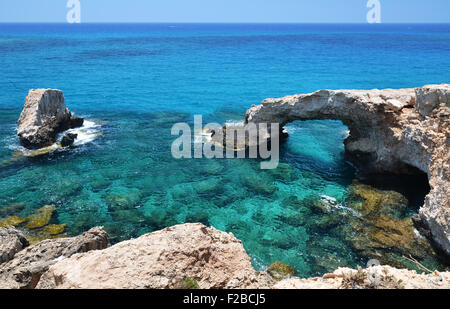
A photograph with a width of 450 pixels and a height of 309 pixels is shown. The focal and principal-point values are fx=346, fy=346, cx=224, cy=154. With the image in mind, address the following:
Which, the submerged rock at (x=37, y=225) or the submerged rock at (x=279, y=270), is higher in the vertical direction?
the submerged rock at (x=37, y=225)

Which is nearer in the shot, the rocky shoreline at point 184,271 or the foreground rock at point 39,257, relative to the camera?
the rocky shoreline at point 184,271

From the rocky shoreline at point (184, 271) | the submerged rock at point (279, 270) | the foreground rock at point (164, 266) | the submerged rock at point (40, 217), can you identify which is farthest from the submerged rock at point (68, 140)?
the foreground rock at point (164, 266)

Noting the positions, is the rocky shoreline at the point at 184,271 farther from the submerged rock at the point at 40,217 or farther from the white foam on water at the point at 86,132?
the white foam on water at the point at 86,132

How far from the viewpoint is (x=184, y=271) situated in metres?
7.25

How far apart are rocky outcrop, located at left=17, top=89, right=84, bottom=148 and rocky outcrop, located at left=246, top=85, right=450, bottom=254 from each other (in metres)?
15.3

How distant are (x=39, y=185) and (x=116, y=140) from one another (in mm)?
8331

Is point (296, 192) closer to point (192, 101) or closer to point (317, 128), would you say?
point (317, 128)

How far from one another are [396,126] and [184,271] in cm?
1644

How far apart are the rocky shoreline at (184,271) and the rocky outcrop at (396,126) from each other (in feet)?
26.5

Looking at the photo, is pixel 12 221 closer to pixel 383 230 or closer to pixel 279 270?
pixel 279 270

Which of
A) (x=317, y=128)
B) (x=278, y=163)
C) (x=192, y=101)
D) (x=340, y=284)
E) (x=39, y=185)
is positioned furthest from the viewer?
(x=192, y=101)

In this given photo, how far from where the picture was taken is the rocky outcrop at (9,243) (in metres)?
11.0
